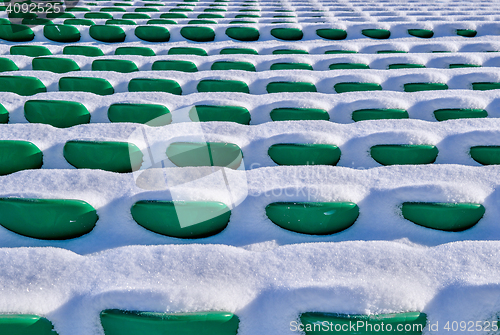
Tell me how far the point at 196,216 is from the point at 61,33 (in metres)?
1.65

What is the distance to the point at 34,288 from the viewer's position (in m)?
0.50

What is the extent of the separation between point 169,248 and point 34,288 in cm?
20

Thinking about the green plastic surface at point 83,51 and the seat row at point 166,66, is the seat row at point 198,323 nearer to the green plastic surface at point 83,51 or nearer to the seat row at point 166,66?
the seat row at point 166,66

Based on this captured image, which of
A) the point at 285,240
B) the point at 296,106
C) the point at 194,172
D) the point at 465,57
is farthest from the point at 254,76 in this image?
the point at 465,57

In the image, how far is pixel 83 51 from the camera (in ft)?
5.15

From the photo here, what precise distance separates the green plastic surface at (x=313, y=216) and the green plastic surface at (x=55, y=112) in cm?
65

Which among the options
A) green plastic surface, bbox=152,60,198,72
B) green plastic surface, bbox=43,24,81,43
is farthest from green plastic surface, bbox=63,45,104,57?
green plastic surface, bbox=152,60,198,72

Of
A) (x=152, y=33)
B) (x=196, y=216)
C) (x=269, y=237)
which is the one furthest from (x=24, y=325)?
(x=152, y=33)

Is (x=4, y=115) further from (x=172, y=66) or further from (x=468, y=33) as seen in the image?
(x=468, y=33)

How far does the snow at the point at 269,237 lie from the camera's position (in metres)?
0.49

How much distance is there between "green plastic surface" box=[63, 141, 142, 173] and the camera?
2.42ft

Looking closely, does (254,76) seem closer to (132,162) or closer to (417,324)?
(132,162)

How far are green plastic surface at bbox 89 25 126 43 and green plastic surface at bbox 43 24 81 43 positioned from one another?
0.08 m

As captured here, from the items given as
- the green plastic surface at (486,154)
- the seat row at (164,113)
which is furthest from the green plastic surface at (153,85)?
the green plastic surface at (486,154)
